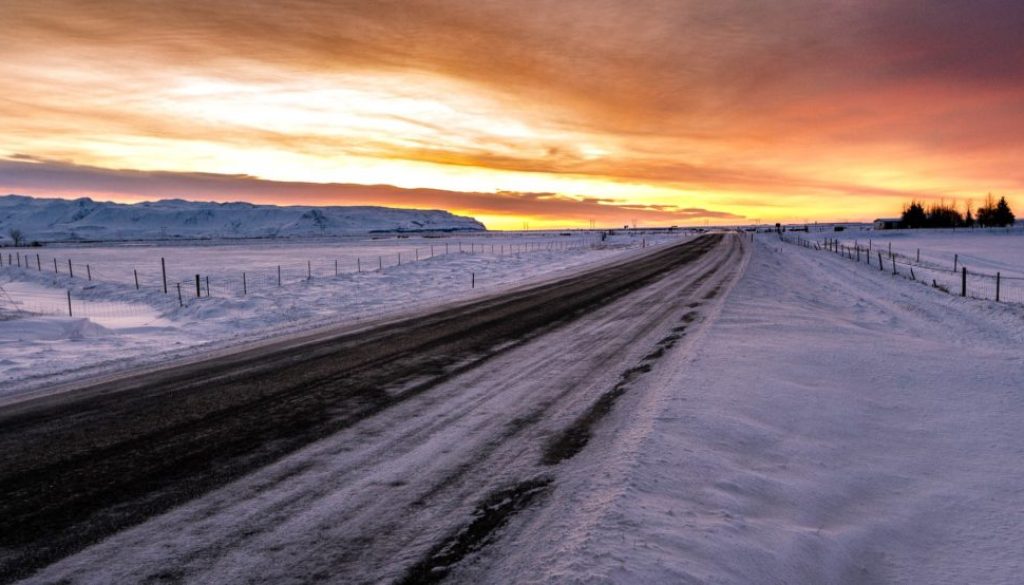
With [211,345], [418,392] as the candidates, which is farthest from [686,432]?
[211,345]

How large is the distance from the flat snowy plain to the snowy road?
37mm

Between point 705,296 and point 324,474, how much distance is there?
46.2 ft

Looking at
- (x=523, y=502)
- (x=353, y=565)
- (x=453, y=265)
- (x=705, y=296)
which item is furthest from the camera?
(x=453, y=265)

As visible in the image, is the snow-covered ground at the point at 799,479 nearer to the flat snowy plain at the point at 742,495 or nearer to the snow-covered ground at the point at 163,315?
the flat snowy plain at the point at 742,495

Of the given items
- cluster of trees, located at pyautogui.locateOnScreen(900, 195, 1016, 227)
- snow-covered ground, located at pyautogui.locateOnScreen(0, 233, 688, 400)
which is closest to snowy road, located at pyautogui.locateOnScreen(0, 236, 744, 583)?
snow-covered ground, located at pyautogui.locateOnScreen(0, 233, 688, 400)

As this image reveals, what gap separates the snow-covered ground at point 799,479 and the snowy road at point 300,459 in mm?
511

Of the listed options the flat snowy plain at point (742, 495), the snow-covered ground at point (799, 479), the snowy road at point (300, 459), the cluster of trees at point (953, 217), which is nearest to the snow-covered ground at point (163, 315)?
the snowy road at point (300, 459)

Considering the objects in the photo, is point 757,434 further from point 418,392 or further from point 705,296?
point 705,296

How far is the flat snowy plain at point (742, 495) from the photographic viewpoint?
3.16m

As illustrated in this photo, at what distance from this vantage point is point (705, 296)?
54.3 ft

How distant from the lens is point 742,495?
4016 millimetres

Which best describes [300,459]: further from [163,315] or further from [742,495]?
[163,315]

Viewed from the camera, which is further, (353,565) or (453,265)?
(453,265)

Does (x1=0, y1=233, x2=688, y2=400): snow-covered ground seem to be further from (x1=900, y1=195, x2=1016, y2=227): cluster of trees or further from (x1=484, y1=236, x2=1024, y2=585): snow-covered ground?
(x1=900, y1=195, x2=1016, y2=227): cluster of trees
